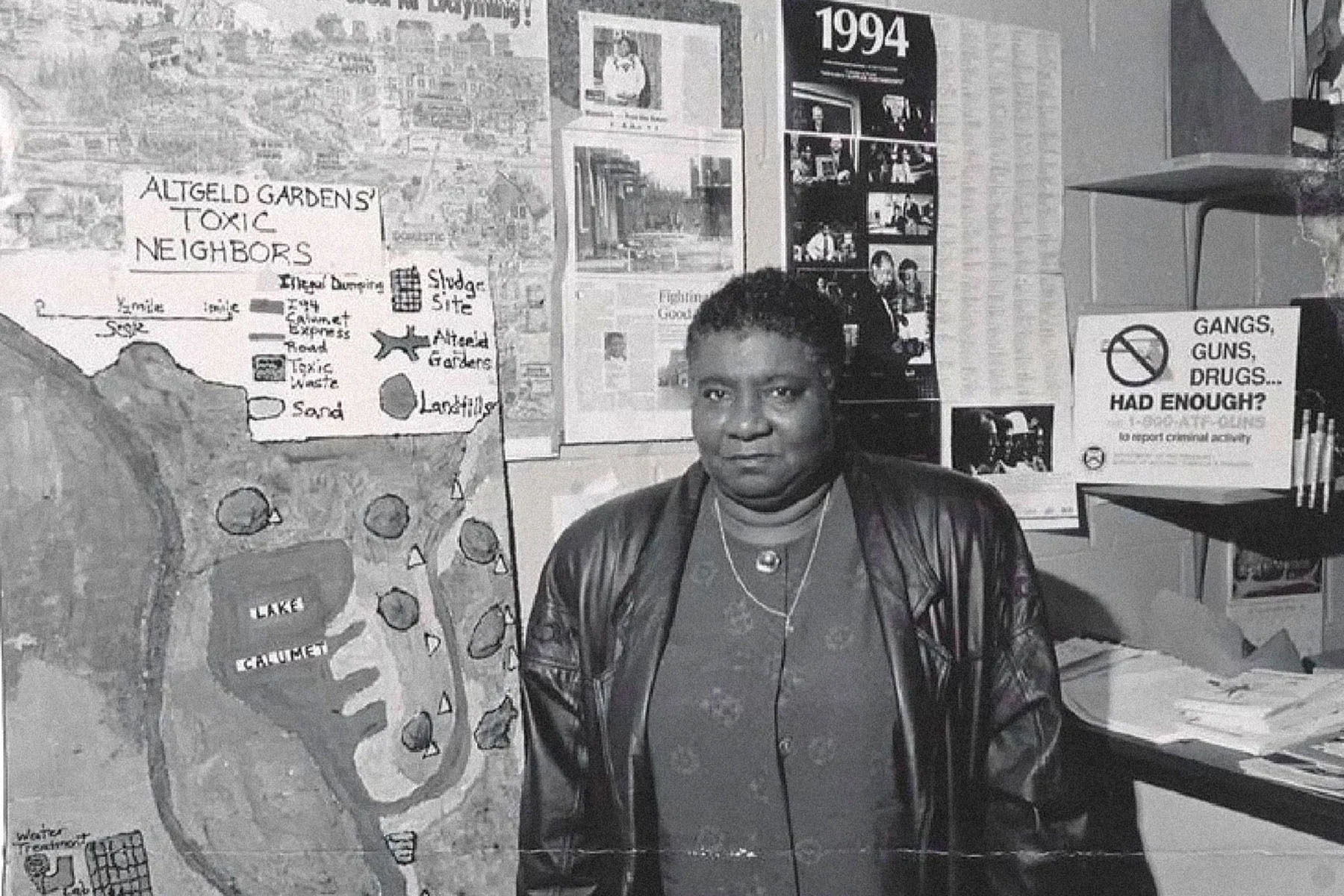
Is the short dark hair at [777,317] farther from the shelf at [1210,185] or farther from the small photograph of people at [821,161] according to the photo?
the shelf at [1210,185]

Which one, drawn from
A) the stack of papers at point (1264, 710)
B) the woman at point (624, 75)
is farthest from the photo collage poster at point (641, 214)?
the stack of papers at point (1264, 710)

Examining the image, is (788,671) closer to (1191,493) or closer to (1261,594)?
(1191,493)

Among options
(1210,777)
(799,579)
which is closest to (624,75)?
(799,579)

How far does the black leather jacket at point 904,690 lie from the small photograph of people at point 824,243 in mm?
374

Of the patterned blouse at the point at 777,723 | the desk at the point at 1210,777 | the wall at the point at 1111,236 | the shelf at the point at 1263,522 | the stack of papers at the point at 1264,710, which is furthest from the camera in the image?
the shelf at the point at 1263,522

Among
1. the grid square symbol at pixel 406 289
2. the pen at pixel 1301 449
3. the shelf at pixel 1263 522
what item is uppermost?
the grid square symbol at pixel 406 289

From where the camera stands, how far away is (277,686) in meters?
1.13

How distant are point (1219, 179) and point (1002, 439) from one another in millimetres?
431

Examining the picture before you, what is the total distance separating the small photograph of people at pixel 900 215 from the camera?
4.83 ft

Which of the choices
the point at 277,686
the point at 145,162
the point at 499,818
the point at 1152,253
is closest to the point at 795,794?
the point at 499,818

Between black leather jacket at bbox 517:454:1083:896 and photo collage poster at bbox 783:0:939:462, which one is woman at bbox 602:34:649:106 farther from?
black leather jacket at bbox 517:454:1083:896

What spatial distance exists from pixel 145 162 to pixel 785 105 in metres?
0.69

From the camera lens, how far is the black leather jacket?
1.04 metres

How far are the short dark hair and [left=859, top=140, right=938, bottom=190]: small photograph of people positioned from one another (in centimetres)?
43
